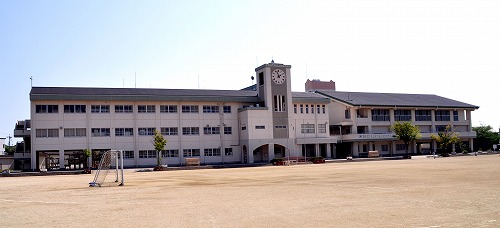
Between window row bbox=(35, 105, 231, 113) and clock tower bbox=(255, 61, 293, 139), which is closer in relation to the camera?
window row bbox=(35, 105, 231, 113)

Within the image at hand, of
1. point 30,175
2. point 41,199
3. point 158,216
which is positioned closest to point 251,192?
point 158,216

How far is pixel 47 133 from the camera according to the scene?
58.8m

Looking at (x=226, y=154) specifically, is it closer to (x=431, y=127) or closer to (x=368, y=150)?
(x=368, y=150)

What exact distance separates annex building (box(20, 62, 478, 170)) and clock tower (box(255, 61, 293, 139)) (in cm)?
15

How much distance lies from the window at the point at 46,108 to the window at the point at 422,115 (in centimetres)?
5984

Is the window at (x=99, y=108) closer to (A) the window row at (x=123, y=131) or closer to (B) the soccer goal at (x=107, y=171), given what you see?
(A) the window row at (x=123, y=131)

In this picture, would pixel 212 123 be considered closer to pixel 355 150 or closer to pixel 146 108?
pixel 146 108

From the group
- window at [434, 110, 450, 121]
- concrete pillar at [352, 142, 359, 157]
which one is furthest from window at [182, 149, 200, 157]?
window at [434, 110, 450, 121]

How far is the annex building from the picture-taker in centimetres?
5981

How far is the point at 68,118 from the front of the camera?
59812mm

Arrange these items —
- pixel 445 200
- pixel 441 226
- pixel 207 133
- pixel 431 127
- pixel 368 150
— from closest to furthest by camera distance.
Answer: pixel 441 226 < pixel 445 200 < pixel 207 133 < pixel 368 150 < pixel 431 127

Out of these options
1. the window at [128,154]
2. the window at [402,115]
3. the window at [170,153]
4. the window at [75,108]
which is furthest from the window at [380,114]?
the window at [75,108]

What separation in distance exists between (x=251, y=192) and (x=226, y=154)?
153 feet

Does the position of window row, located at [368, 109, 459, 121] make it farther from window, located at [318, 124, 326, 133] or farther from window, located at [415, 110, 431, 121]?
window, located at [318, 124, 326, 133]
